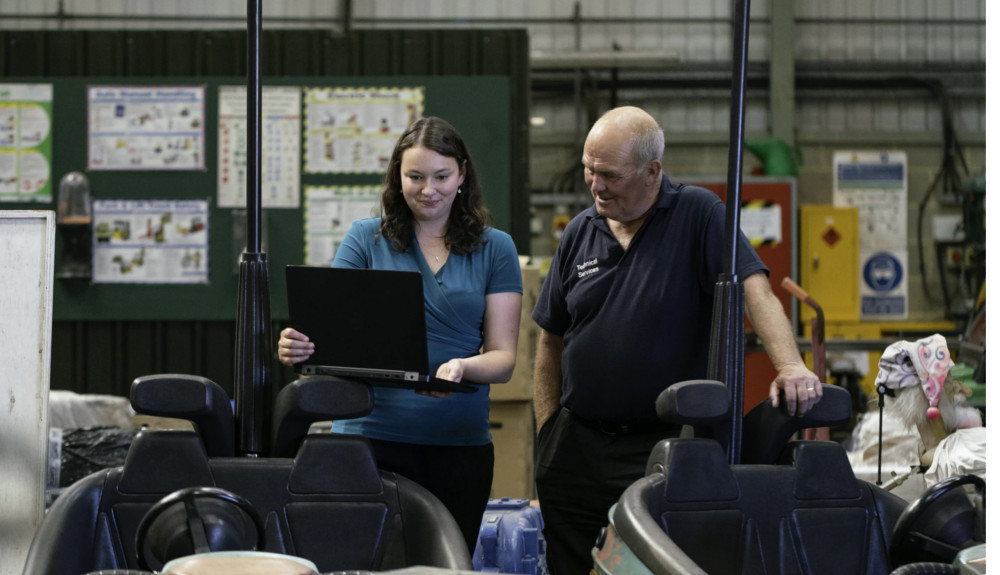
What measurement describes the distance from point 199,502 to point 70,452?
2044 mm

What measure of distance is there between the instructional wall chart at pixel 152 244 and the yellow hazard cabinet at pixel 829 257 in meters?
4.62

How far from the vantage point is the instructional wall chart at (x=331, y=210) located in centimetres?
477

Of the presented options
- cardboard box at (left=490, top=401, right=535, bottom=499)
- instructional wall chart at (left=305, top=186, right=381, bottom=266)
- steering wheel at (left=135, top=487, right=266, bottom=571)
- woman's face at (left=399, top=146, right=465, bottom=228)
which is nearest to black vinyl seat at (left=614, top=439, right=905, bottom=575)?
steering wheel at (left=135, top=487, right=266, bottom=571)

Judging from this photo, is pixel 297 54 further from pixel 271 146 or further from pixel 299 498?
pixel 299 498

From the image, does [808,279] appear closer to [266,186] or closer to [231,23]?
[266,186]

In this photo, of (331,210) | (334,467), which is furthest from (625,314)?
(331,210)

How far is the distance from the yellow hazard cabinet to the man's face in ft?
19.3

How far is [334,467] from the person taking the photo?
1486 mm

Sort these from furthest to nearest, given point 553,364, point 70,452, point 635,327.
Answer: point 70,452 → point 553,364 → point 635,327

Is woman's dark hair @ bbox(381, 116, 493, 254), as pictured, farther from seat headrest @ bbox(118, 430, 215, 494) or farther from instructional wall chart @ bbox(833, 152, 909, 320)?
instructional wall chart @ bbox(833, 152, 909, 320)

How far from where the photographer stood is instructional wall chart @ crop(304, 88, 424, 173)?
4766mm

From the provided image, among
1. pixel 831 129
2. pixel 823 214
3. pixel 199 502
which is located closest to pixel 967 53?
pixel 831 129

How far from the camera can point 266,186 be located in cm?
477

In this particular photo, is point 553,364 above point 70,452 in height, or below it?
above
